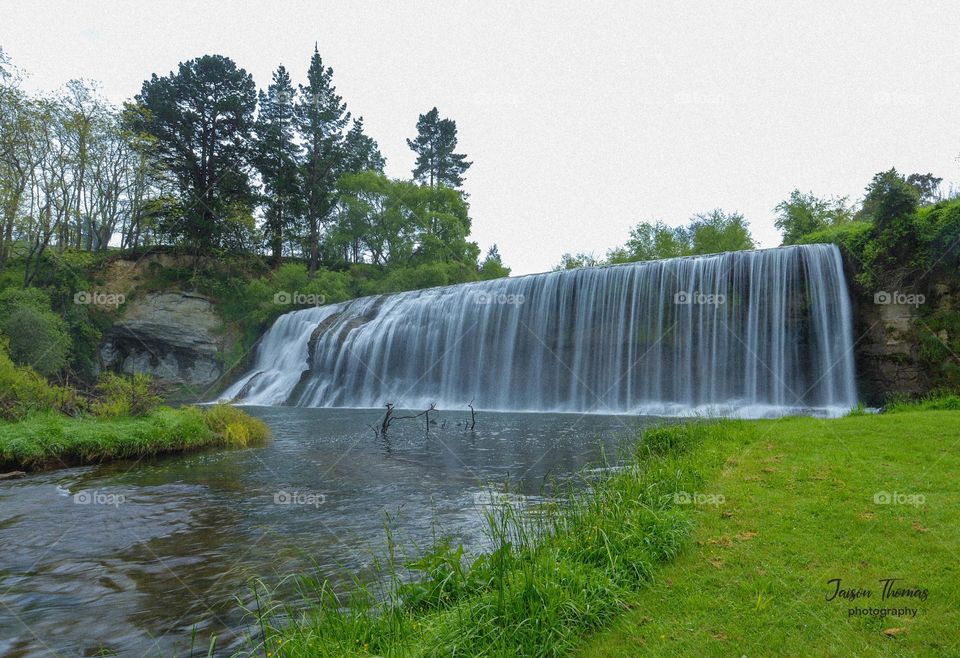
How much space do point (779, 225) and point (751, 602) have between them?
4879cm

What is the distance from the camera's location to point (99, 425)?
11445 mm

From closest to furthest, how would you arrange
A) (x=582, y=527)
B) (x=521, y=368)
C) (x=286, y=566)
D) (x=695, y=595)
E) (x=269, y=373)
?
(x=695, y=595), (x=582, y=527), (x=286, y=566), (x=521, y=368), (x=269, y=373)

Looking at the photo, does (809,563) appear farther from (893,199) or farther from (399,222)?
(399,222)

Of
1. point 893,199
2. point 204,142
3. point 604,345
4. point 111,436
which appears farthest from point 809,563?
point 204,142

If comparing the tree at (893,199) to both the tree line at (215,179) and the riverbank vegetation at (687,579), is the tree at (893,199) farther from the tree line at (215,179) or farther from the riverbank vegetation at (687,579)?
the tree line at (215,179)

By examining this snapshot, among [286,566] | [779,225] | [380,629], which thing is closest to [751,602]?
[380,629]

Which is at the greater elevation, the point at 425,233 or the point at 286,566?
the point at 425,233

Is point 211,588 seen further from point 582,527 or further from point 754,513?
point 754,513

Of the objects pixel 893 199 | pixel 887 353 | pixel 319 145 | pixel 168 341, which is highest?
pixel 319 145

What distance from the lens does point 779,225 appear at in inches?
1780

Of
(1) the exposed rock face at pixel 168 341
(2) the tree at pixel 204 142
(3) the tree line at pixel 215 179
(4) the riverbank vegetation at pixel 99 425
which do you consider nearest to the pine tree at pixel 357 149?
(3) the tree line at pixel 215 179

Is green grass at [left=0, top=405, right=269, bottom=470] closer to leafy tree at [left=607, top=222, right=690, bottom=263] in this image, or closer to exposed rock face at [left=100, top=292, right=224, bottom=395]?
exposed rock face at [left=100, top=292, right=224, bottom=395]

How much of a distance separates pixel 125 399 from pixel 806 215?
45.7 meters

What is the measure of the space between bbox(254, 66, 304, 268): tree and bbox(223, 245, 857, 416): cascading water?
13.5 m
